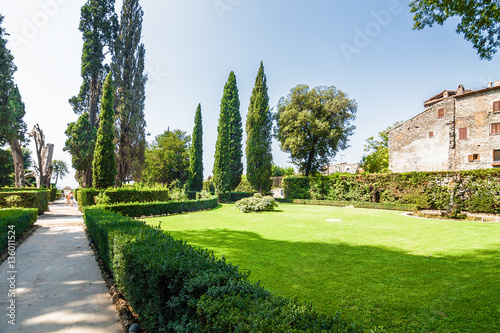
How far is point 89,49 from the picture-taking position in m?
27.3

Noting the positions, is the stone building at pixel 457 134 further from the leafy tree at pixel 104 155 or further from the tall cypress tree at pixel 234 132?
the leafy tree at pixel 104 155

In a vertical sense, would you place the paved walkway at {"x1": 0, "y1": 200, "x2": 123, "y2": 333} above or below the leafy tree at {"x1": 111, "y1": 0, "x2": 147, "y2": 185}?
below

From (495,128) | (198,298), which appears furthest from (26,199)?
(495,128)

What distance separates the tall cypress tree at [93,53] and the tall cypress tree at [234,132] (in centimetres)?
1460

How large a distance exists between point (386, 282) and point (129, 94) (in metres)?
28.8

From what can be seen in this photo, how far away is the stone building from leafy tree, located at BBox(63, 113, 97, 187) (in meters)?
33.7

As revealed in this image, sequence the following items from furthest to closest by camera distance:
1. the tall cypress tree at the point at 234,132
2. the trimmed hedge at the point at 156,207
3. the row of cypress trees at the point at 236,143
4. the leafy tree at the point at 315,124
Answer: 1. the tall cypress tree at the point at 234,132
2. the leafy tree at the point at 315,124
3. the row of cypress trees at the point at 236,143
4. the trimmed hedge at the point at 156,207

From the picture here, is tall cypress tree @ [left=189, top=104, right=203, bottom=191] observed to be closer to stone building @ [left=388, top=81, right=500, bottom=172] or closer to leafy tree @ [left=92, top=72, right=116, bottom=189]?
leafy tree @ [left=92, top=72, right=116, bottom=189]

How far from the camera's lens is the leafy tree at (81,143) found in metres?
25.4

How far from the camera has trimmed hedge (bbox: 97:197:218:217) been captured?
12.8 m

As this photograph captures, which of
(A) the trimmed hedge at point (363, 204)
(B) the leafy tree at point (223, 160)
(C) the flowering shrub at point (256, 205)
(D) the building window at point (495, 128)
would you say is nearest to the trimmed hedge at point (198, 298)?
(C) the flowering shrub at point (256, 205)

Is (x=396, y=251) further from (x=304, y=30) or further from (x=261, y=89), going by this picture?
(x=261, y=89)

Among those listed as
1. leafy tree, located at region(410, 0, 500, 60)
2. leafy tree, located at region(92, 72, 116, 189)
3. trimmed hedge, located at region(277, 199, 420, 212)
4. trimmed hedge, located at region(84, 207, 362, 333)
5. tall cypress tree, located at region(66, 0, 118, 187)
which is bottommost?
trimmed hedge, located at region(277, 199, 420, 212)

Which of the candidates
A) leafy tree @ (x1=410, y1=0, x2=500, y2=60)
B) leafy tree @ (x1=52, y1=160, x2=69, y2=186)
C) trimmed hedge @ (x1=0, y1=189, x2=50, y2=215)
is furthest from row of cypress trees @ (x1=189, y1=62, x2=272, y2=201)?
leafy tree @ (x1=52, y1=160, x2=69, y2=186)
